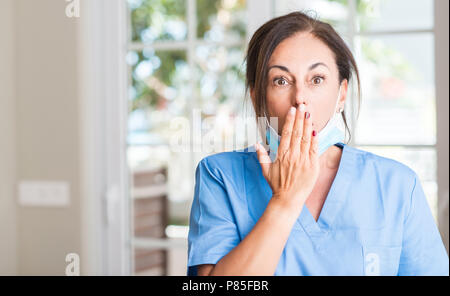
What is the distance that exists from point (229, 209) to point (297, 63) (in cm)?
26

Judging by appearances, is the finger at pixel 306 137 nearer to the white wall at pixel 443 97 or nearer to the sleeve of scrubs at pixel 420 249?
the sleeve of scrubs at pixel 420 249

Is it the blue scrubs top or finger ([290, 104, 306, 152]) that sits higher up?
finger ([290, 104, 306, 152])

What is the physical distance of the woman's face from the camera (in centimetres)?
80

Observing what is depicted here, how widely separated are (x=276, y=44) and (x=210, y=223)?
1.02 ft

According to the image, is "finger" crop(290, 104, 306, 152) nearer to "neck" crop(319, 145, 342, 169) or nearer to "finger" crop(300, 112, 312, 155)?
"finger" crop(300, 112, 312, 155)

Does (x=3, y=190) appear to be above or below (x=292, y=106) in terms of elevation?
below

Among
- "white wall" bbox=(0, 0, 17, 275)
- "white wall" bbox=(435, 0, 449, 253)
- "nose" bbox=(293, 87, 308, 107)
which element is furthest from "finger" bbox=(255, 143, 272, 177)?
"white wall" bbox=(0, 0, 17, 275)

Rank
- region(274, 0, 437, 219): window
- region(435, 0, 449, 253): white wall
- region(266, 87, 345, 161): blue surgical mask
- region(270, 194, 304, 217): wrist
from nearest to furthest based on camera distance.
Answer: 1. region(270, 194, 304, 217): wrist
2. region(266, 87, 345, 161): blue surgical mask
3. region(435, 0, 449, 253): white wall
4. region(274, 0, 437, 219): window

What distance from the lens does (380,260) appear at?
2.51 ft

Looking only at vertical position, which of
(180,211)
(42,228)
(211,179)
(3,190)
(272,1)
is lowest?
(180,211)

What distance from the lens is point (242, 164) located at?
34.0 inches

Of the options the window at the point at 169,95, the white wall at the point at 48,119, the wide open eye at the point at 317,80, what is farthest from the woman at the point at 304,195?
the white wall at the point at 48,119
